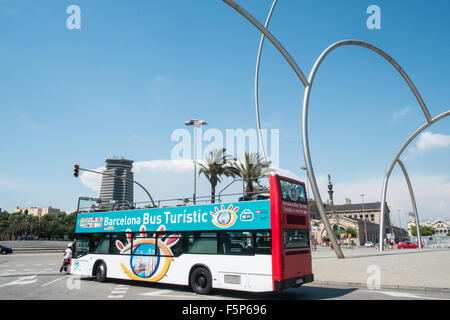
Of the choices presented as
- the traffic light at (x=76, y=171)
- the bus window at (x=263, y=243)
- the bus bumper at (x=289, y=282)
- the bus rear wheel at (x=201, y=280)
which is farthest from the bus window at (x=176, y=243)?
the traffic light at (x=76, y=171)

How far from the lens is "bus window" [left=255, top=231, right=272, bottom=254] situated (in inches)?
381

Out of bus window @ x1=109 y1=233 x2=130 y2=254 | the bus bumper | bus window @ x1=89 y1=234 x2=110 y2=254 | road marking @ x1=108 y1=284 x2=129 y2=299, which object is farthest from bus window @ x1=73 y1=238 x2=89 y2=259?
the bus bumper

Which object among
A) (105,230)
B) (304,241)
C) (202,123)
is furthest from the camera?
(202,123)

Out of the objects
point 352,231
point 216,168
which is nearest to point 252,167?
point 216,168

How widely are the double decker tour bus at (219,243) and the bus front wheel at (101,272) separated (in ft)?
0.14

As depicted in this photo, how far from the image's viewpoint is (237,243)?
10445mm

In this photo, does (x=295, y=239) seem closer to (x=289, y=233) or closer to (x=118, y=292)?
(x=289, y=233)

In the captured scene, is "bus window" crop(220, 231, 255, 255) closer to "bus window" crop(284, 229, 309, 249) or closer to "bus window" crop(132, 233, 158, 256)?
"bus window" crop(284, 229, 309, 249)

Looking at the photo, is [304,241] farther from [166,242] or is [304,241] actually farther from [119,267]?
[119,267]

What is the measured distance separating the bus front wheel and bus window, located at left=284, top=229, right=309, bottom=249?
876 cm
